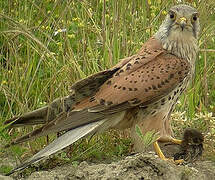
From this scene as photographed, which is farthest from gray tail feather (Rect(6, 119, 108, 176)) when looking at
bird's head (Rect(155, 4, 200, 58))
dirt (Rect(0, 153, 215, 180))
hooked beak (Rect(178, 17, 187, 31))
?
hooked beak (Rect(178, 17, 187, 31))

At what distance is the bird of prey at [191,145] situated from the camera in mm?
4477

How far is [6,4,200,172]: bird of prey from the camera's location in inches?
178

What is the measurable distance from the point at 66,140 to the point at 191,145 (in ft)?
3.08

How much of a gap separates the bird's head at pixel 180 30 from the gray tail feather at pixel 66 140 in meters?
0.83

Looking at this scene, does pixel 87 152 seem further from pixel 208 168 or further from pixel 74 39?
pixel 74 39

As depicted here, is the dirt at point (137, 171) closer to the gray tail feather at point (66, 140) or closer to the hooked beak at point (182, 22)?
the gray tail feather at point (66, 140)

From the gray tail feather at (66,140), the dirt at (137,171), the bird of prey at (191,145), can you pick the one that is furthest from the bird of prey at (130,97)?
the dirt at (137,171)

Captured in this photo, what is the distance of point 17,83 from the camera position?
5.41m

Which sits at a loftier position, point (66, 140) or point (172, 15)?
point (172, 15)

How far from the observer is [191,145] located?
4.54m

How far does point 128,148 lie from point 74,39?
1939mm

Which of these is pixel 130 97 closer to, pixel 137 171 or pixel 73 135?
pixel 73 135

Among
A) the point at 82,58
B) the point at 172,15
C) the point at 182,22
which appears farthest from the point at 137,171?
the point at 82,58

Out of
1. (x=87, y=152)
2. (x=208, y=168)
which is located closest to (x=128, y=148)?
(x=87, y=152)
